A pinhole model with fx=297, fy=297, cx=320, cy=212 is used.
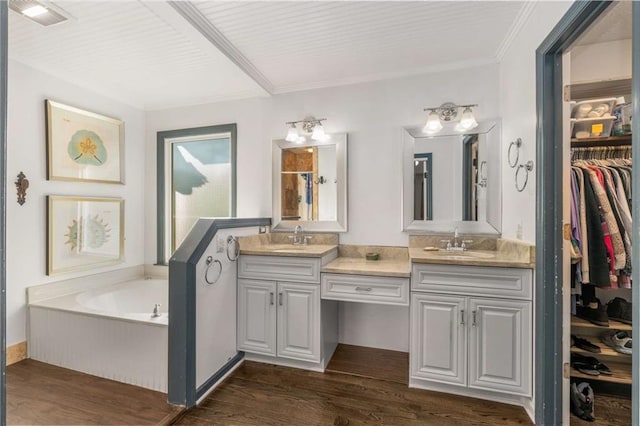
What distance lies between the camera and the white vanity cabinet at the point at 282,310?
2205 mm

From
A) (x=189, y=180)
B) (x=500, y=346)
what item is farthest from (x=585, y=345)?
(x=189, y=180)

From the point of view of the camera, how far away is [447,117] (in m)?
2.46

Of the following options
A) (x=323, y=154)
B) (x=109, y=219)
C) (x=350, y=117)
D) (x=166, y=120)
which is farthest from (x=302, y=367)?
(x=166, y=120)

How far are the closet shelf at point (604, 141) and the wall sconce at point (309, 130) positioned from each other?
1873 millimetres

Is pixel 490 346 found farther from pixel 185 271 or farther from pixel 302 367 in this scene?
pixel 185 271

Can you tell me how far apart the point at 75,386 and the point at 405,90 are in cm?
A: 335

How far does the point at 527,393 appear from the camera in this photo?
1.77 m

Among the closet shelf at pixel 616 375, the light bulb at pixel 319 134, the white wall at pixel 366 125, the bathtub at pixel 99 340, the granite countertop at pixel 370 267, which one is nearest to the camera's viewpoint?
the closet shelf at pixel 616 375

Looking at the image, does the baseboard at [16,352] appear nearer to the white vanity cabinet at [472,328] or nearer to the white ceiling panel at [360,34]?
the white ceiling panel at [360,34]

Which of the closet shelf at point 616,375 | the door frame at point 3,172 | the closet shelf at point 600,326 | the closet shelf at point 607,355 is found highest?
→ the door frame at point 3,172

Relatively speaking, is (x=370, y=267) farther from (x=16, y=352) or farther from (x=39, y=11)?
(x=16, y=352)

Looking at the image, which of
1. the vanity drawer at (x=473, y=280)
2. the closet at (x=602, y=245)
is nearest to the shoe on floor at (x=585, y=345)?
the closet at (x=602, y=245)

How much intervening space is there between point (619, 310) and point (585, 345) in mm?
403

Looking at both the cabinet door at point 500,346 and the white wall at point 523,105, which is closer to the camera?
the white wall at point 523,105
